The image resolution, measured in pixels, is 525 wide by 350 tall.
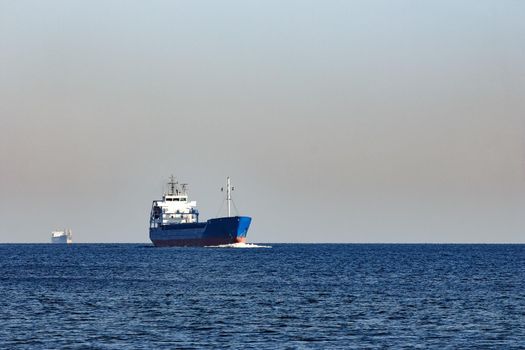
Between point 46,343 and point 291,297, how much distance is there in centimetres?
2968

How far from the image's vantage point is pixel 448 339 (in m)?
50.1

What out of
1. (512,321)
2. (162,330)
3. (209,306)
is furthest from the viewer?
(209,306)

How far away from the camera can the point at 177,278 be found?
101375 millimetres

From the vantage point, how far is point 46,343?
4819cm

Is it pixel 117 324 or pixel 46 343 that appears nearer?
pixel 46 343

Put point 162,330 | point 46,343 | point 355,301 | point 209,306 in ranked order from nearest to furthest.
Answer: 1. point 46,343
2. point 162,330
3. point 209,306
4. point 355,301

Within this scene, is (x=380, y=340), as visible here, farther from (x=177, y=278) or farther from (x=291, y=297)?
(x=177, y=278)

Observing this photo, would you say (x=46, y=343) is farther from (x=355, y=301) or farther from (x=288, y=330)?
(x=355, y=301)

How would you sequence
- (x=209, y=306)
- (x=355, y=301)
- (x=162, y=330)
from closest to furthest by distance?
(x=162, y=330) → (x=209, y=306) → (x=355, y=301)

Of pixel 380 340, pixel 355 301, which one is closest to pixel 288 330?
pixel 380 340

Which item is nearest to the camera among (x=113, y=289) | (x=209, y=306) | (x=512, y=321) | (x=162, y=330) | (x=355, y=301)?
(x=162, y=330)

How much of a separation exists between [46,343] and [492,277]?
68768mm

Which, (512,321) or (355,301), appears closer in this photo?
(512,321)

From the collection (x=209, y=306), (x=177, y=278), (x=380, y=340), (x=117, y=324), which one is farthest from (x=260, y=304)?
(x=177, y=278)
